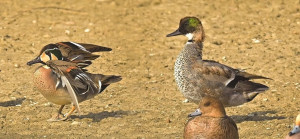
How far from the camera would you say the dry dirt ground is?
8516 millimetres

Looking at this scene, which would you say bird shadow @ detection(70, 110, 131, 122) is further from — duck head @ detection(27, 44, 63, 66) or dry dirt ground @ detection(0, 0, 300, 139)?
duck head @ detection(27, 44, 63, 66)

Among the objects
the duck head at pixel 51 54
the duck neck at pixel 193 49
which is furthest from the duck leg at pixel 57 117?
the duck neck at pixel 193 49

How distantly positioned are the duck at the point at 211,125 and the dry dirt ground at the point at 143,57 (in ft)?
3.08

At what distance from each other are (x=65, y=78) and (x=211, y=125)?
2.06 meters

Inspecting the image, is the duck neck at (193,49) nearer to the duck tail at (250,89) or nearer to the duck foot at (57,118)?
the duck tail at (250,89)

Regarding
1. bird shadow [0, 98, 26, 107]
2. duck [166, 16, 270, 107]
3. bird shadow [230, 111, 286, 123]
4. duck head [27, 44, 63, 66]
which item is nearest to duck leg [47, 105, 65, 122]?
duck head [27, 44, 63, 66]

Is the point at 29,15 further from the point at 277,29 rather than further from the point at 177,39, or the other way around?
the point at 277,29

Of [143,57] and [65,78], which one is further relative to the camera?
[143,57]

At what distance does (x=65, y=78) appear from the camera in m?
8.48

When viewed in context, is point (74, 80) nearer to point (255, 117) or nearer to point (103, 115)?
point (103, 115)

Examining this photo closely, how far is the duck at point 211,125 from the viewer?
6949mm

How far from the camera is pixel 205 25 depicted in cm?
1191

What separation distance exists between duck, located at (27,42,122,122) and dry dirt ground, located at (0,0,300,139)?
27 centimetres

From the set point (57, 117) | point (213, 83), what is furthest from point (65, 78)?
point (213, 83)
